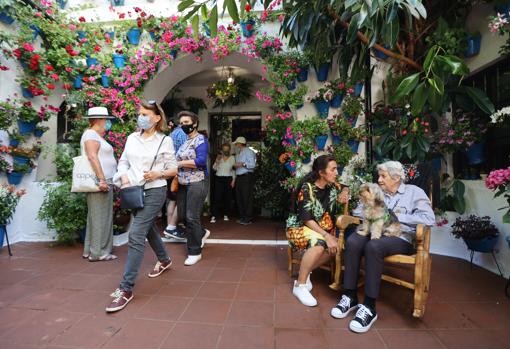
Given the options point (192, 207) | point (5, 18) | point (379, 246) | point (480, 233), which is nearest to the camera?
point (379, 246)

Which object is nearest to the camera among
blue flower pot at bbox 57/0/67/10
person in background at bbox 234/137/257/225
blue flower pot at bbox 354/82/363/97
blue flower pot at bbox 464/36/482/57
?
blue flower pot at bbox 464/36/482/57

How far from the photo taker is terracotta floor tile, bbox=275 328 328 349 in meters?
1.84

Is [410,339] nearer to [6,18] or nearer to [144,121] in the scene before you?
[144,121]

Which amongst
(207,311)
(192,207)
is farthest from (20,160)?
(207,311)

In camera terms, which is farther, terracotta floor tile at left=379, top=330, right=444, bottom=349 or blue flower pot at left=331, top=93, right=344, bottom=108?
blue flower pot at left=331, top=93, right=344, bottom=108

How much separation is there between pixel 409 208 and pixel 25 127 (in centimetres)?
472

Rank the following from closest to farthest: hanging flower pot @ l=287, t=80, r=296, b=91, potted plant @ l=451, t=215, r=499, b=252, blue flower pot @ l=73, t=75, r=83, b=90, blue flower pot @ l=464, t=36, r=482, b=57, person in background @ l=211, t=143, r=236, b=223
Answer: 1. potted plant @ l=451, t=215, r=499, b=252
2. blue flower pot @ l=464, t=36, r=482, b=57
3. hanging flower pot @ l=287, t=80, r=296, b=91
4. blue flower pot @ l=73, t=75, r=83, b=90
5. person in background @ l=211, t=143, r=236, b=223

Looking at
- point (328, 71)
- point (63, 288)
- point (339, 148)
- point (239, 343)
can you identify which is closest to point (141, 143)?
point (63, 288)

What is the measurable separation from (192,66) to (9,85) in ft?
8.05

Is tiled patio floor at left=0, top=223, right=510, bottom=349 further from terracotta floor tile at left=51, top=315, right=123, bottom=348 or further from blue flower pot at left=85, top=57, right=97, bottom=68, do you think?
blue flower pot at left=85, top=57, right=97, bottom=68

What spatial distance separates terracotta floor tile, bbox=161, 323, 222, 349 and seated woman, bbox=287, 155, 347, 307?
0.78 metres

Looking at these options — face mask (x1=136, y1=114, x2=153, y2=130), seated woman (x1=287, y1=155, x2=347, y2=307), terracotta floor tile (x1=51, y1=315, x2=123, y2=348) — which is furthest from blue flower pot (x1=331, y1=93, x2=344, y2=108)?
terracotta floor tile (x1=51, y1=315, x2=123, y2=348)

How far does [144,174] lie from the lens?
244 centimetres

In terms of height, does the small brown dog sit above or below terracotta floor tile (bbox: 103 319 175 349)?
above
